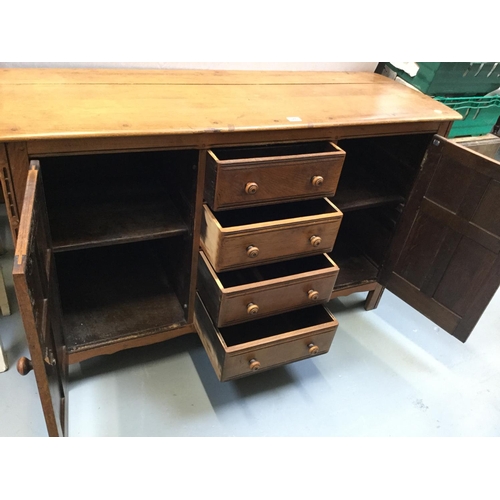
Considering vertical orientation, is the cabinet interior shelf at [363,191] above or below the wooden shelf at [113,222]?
above

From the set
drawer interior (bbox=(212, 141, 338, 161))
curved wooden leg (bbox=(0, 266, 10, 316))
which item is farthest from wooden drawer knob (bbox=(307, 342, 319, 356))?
curved wooden leg (bbox=(0, 266, 10, 316))

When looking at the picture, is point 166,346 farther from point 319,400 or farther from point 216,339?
point 319,400

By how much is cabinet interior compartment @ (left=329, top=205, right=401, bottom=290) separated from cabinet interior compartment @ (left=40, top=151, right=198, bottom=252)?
766mm

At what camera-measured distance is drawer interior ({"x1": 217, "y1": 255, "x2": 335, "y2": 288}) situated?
A: 149 centimetres

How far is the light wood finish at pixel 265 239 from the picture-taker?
3.94ft

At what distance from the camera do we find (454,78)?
1811 millimetres

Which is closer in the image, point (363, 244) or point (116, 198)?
point (116, 198)

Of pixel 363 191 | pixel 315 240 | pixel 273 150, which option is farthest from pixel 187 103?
pixel 363 191

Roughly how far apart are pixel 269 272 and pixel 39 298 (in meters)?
0.81

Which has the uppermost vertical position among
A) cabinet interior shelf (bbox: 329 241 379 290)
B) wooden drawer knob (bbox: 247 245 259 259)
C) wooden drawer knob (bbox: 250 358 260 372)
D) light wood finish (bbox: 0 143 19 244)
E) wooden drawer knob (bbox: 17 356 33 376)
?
light wood finish (bbox: 0 143 19 244)

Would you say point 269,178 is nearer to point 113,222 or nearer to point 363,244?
point 113,222

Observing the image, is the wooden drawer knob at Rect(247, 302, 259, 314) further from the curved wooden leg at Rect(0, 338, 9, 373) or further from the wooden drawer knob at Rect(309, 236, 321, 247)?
the curved wooden leg at Rect(0, 338, 9, 373)

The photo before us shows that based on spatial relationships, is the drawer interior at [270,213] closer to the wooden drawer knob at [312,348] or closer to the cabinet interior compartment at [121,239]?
the cabinet interior compartment at [121,239]

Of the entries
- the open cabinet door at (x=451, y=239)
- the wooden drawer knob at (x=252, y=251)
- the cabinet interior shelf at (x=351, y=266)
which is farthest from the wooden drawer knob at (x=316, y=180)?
the cabinet interior shelf at (x=351, y=266)
